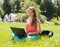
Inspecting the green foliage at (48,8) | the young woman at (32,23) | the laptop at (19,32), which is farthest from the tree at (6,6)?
the laptop at (19,32)

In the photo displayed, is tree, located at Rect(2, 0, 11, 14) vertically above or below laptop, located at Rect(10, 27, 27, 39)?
below

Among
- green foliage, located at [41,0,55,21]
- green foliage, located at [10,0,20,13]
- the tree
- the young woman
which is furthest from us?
green foliage, located at [41,0,55,21]

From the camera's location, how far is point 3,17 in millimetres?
46156

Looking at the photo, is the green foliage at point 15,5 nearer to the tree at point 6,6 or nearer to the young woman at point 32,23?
the tree at point 6,6

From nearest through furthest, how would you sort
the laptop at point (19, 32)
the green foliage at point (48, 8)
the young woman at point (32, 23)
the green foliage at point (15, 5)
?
the laptop at point (19, 32) < the young woman at point (32, 23) < the green foliage at point (15, 5) < the green foliage at point (48, 8)

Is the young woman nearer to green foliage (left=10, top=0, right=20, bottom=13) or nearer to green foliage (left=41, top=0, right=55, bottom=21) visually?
green foliage (left=10, top=0, right=20, bottom=13)

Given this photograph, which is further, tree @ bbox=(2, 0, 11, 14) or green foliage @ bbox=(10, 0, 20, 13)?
green foliage @ bbox=(10, 0, 20, 13)

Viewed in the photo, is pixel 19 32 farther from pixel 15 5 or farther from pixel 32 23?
pixel 15 5

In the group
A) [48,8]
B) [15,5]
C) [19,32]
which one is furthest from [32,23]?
[48,8]

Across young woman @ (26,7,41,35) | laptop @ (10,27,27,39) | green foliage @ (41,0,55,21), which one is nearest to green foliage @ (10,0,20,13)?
green foliage @ (41,0,55,21)

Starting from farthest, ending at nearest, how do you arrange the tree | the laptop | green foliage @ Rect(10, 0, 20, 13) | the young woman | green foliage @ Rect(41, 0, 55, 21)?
green foliage @ Rect(41, 0, 55, 21), green foliage @ Rect(10, 0, 20, 13), the tree, the young woman, the laptop

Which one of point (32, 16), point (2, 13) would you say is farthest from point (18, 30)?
point (2, 13)

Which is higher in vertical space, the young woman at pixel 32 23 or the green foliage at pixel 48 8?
the young woman at pixel 32 23

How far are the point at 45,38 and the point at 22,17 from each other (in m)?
29.8
